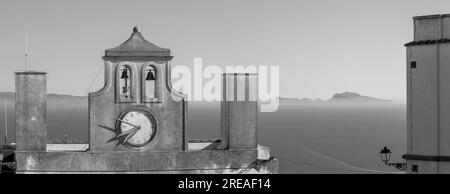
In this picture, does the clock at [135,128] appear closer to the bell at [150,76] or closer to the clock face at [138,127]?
the clock face at [138,127]

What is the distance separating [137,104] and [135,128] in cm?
75

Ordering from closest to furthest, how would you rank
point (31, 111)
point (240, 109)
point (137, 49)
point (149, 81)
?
1. point (31, 111)
2. point (137, 49)
3. point (149, 81)
4. point (240, 109)

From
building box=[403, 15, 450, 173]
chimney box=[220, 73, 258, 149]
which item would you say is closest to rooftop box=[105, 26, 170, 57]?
chimney box=[220, 73, 258, 149]

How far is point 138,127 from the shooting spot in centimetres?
2364

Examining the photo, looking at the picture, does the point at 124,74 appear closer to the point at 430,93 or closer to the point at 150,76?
the point at 150,76

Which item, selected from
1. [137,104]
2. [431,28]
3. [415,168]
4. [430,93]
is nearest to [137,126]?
[137,104]

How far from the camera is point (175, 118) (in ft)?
78.0

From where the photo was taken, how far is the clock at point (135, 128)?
23562mm

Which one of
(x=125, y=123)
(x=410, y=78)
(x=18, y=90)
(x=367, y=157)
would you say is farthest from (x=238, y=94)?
(x=367, y=157)

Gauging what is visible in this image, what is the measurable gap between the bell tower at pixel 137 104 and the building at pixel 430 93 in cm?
707

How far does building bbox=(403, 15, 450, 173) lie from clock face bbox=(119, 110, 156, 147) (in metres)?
7.97

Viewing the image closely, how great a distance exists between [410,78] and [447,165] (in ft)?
9.15

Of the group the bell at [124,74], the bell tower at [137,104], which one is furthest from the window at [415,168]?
the bell at [124,74]

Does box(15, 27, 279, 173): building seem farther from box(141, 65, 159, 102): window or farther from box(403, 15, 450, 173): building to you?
box(403, 15, 450, 173): building
